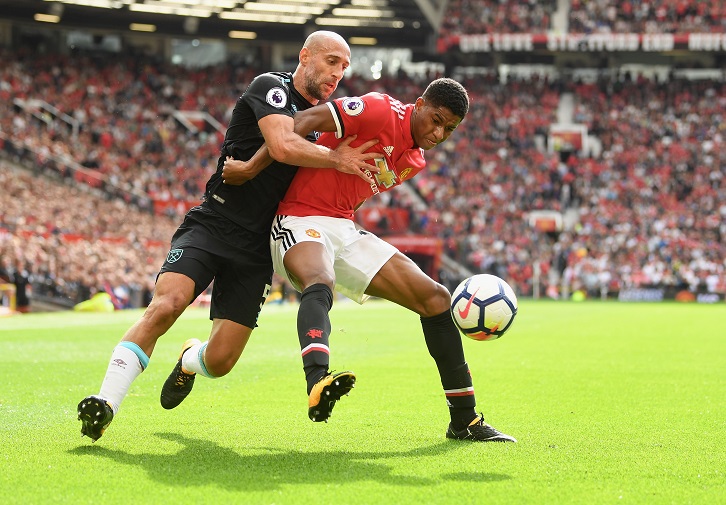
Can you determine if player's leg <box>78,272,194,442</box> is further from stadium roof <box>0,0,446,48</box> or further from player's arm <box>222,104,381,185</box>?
stadium roof <box>0,0,446,48</box>

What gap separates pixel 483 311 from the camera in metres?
5.97

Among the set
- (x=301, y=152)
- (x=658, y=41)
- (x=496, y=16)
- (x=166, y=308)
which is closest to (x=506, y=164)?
(x=496, y=16)

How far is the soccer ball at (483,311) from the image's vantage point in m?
5.96

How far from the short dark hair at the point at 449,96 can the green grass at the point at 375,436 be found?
2.07 meters

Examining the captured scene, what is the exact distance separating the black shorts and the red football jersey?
1.09 feet

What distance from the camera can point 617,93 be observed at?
47156 mm

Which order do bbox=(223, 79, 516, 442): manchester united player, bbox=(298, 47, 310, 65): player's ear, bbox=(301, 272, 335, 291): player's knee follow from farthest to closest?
1. bbox=(298, 47, 310, 65): player's ear
2. bbox=(223, 79, 516, 442): manchester united player
3. bbox=(301, 272, 335, 291): player's knee

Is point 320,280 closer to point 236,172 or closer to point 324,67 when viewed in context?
point 236,172

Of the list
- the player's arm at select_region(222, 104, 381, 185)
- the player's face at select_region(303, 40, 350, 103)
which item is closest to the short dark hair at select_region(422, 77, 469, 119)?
the player's arm at select_region(222, 104, 381, 185)

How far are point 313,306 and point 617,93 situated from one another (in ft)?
147

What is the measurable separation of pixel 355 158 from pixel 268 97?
645mm

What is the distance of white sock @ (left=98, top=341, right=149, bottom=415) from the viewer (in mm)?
5293

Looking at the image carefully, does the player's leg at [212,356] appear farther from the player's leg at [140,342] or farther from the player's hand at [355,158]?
the player's hand at [355,158]

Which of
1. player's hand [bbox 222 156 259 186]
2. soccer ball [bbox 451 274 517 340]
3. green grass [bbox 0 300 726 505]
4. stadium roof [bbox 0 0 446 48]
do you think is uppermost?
stadium roof [bbox 0 0 446 48]
